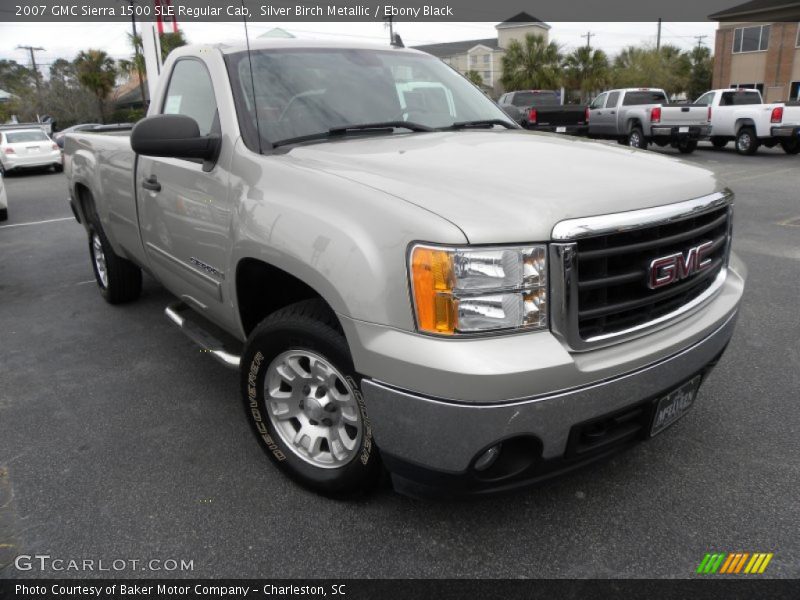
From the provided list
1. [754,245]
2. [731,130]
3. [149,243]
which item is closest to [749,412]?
[149,243]

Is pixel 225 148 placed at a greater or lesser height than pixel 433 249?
greater

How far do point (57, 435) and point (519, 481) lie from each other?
2.44 metres

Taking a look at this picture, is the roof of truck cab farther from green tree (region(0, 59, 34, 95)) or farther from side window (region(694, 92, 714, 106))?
green tree (region(0, 59, 34, 95))

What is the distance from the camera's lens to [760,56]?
1486 inches

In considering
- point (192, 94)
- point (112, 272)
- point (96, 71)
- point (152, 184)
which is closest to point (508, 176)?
point (192, 94)

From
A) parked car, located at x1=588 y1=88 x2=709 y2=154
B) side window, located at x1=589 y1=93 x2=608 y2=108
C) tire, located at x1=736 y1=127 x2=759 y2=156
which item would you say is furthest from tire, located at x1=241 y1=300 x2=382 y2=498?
side window, located at x1=589 y1=93 x2=608 y2=108

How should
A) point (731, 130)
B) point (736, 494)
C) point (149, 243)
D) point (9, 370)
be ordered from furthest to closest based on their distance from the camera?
point (731, 130) < point (9, 370) < point (149, 243) < point (736, 494)

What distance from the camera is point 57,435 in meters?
3.28

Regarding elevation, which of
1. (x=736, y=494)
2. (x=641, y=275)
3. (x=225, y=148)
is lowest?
(x=736, y=494)

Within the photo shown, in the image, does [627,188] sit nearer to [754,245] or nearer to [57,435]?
[57,435]

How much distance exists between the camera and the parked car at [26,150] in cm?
1891

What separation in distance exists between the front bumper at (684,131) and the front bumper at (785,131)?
160cm

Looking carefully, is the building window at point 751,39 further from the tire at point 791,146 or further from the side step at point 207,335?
the side step at point 207,335

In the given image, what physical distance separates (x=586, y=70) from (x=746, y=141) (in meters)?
32.9
